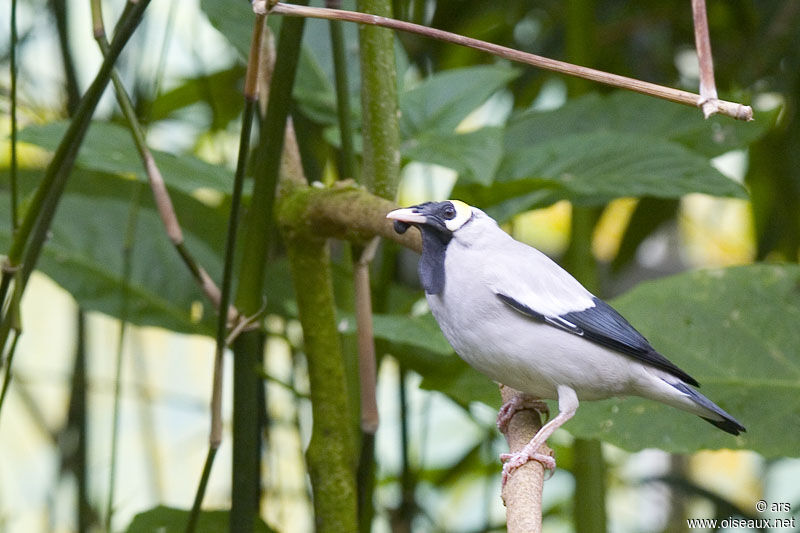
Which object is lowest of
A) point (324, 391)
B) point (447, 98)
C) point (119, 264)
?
point (324, 391)

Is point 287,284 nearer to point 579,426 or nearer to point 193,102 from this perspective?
point 579,426

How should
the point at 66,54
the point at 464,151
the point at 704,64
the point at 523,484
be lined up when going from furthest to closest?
1. the point at 66,54
2. the point at 464,151
3. the point at 523,484
4. the point at 704,64

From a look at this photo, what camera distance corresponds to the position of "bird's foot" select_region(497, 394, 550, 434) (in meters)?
0.89

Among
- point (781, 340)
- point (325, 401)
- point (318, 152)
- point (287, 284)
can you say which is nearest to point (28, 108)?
point (318, 152)

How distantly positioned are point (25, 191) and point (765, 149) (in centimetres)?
139

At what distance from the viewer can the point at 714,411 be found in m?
0.76

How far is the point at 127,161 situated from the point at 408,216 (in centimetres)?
45

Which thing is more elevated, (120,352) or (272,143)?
(272,143)

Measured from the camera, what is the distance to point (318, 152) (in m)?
1.59

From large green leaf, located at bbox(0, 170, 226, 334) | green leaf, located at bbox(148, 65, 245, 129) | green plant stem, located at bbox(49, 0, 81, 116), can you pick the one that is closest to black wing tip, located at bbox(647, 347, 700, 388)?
large green leaf, located at bbox(0, 170, 226, 334)

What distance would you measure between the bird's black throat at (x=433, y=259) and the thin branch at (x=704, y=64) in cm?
30

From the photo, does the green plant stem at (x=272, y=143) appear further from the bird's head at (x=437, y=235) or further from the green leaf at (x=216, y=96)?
the green leaf at (x=216, y=96)

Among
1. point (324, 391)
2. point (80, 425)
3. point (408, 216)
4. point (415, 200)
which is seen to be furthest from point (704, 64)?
point (415, 200)

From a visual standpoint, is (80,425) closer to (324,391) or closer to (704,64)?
(324,391)
